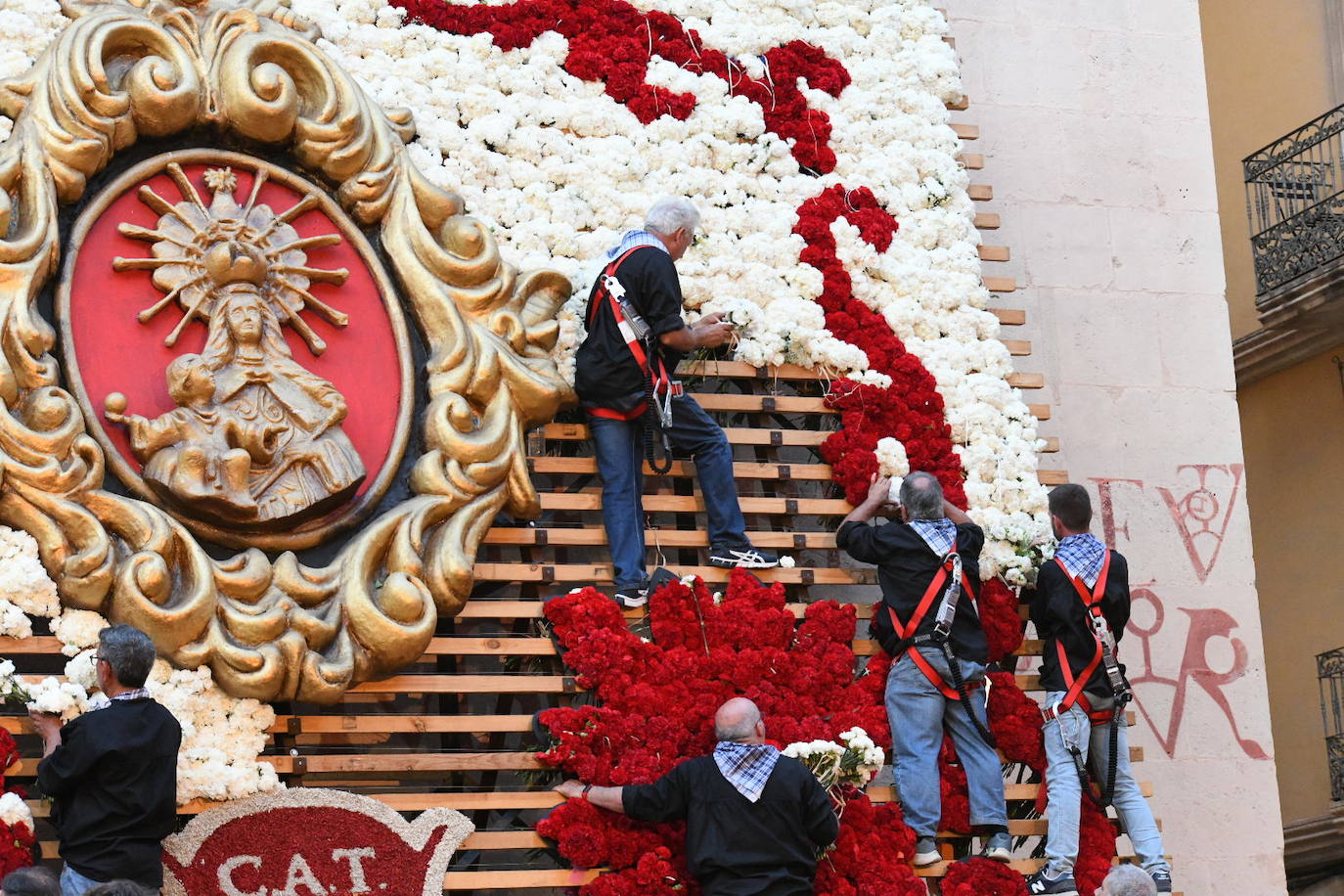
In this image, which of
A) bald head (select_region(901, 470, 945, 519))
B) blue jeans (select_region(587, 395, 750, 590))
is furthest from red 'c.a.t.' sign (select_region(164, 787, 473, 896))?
bald head (select_region(901, 470, 945, 519))

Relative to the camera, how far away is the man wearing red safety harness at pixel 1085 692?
7.77 meters

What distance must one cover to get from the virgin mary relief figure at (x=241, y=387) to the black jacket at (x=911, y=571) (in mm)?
1901

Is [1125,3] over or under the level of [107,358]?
over

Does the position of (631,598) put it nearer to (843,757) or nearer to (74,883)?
(843,757)

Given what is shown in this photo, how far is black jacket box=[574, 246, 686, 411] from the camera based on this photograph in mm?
7848

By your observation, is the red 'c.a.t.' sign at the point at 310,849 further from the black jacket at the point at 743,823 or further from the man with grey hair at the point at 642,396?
the man with grey hair at the point at 642,396

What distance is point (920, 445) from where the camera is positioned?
8.38 metres

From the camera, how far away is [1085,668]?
25.6ft

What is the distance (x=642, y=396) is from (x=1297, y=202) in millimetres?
8360

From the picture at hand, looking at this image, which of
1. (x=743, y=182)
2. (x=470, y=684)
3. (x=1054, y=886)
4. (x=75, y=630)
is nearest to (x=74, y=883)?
(x=75, y=630)

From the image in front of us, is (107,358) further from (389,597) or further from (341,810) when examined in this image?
(341,810)

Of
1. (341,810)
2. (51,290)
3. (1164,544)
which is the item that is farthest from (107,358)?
(1164,544)

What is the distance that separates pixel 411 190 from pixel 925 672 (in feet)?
8.59

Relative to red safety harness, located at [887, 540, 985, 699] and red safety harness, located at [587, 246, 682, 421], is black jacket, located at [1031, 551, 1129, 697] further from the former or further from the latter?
red safety harness, located at [587, 246, 682, 421]
